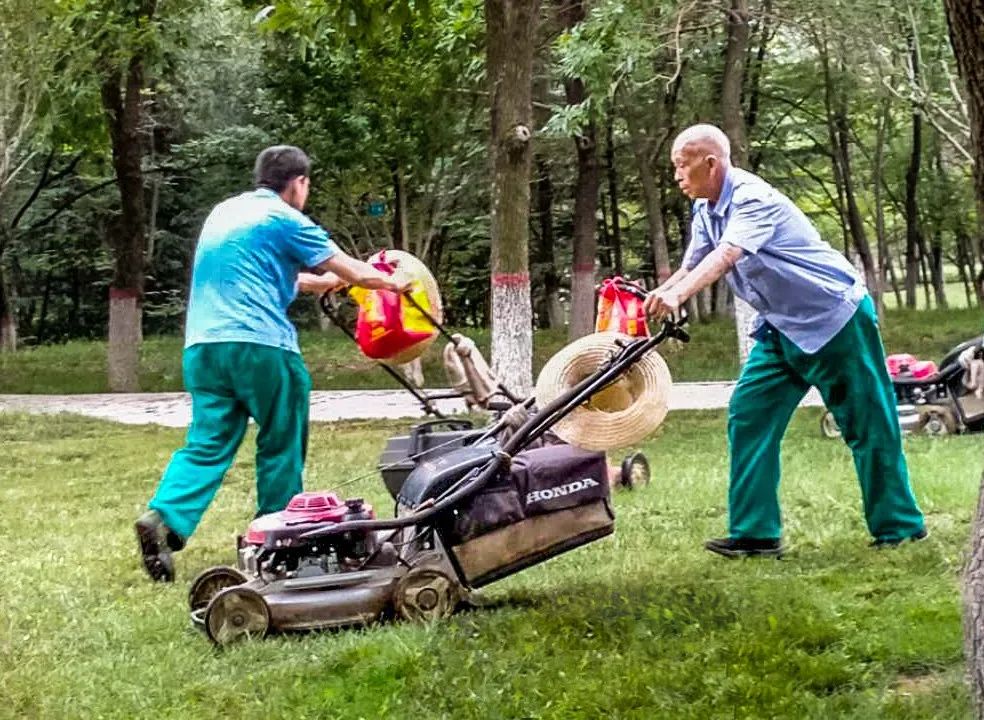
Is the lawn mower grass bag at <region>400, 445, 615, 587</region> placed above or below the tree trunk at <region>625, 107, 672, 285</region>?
below

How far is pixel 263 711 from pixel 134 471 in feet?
24.5

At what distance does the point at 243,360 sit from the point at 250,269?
38 centimetres

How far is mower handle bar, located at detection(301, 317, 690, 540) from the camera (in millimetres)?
4605

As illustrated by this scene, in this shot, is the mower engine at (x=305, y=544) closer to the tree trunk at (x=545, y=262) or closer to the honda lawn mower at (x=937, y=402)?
the honda lawn mower at (x=937, y=402)

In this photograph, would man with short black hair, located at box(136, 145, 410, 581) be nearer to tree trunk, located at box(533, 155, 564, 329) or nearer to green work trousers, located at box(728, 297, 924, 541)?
green work trousers, located at box(728, 297, 924, 541)

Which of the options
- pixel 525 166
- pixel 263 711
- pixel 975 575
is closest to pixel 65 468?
pixel 525 166

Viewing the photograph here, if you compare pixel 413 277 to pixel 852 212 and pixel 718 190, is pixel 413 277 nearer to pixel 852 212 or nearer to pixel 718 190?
pixel 718 190

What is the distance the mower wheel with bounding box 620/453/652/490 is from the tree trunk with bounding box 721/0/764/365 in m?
5.48

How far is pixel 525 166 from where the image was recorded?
1139 centimetres

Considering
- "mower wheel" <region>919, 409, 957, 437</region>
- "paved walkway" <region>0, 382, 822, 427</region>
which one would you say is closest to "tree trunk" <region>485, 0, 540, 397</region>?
"paved walkway" <region>0, 382, 822, 427</region>

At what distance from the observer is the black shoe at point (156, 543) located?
519 centimetres

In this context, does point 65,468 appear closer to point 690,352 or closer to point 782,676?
point 782,676

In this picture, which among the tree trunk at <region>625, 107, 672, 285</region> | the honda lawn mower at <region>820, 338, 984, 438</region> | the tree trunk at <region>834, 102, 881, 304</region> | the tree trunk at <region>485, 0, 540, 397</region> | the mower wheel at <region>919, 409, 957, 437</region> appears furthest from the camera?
the tree trunk at <region>834, 102, 881, 304</region>

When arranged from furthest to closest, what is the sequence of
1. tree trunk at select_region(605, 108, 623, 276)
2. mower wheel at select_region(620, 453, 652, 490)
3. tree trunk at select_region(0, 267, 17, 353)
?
tree trunk at select_region(0, 267, 17, 353), tree trunk at select_region(605, 108, 623, 276), mower wheel at select_region(620, 453, 652, 490)
